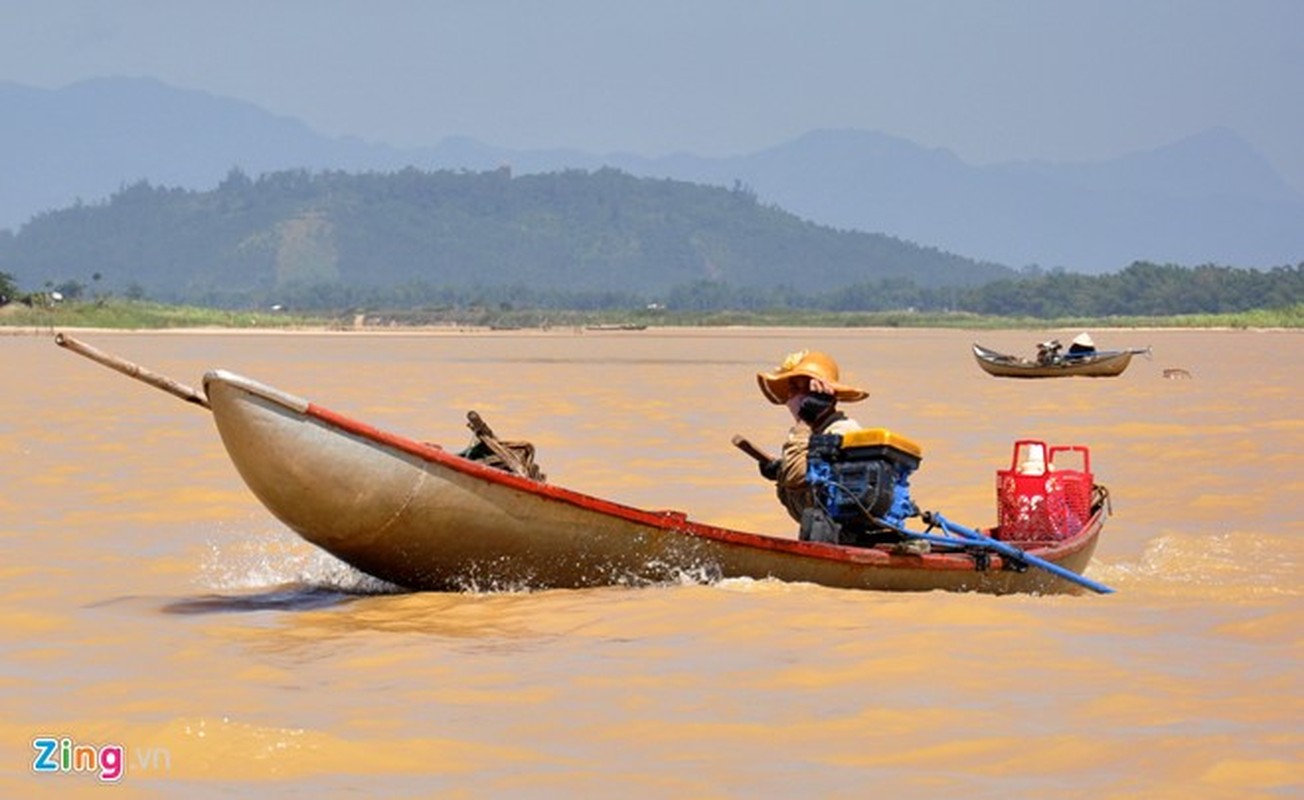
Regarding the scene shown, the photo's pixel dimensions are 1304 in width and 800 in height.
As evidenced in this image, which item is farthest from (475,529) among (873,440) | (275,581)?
(873,440)

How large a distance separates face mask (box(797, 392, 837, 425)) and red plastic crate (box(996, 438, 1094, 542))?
1678mm

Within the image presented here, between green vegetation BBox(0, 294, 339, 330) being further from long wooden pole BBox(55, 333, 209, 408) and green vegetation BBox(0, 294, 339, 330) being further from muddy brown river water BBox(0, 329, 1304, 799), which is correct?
long wooden pole BBox(55, 333, 209, 408)

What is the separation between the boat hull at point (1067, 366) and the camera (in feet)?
134

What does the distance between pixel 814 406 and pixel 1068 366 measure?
3003 cm

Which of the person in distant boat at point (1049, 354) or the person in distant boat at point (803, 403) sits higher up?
the person in distant boat at point (803, 403)

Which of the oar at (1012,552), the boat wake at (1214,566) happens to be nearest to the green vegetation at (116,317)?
the boat wake at (1214,566)

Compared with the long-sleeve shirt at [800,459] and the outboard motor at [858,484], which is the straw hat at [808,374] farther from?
the outboard motor at [858,484]

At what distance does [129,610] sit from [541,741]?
398 cm

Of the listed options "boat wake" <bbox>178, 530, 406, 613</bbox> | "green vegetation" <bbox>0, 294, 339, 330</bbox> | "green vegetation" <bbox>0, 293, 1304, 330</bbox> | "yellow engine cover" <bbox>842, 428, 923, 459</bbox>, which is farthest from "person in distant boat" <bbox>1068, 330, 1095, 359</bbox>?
"green vegetation" <bbox>0, 294, 339, 330</bbox>

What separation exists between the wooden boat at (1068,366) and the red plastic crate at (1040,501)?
93.0 feet

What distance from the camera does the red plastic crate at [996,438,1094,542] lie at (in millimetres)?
12797

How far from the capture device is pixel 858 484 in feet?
37.0

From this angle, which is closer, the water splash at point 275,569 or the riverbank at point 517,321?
the water splash at point 275,569

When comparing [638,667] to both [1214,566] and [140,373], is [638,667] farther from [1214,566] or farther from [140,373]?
[1214,566]
